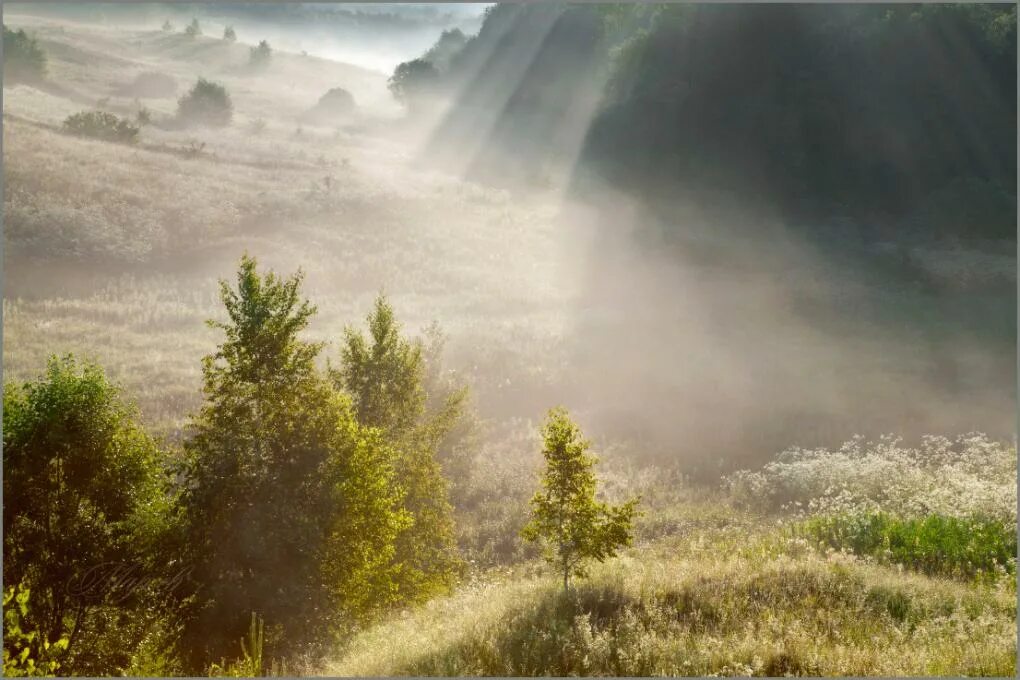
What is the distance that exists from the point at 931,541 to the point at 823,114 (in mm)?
57340

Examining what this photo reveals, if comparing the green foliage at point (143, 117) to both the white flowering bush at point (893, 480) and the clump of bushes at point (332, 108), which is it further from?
the white flowering bush at point (893, 480)

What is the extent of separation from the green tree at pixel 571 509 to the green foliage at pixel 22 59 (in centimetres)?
10305

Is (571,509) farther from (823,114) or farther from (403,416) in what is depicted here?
(823,114)

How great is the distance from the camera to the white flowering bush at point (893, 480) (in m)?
19.7

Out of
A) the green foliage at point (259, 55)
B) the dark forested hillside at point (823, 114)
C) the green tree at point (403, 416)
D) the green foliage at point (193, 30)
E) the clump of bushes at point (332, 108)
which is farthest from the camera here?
the green foliage at point (193, 30)

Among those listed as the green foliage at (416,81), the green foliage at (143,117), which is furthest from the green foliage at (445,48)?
the green foliage at (143,117)

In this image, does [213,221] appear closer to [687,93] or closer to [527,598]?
[687,93]

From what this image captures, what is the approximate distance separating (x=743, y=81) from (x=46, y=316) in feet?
203

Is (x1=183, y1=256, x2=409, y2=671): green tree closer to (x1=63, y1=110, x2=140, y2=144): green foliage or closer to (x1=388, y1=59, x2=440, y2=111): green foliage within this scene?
(x1=63, y1=110, x2=140, y2=144): green foliage

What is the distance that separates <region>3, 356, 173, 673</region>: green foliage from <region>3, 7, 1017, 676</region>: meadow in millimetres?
1639

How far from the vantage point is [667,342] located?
1758 inches

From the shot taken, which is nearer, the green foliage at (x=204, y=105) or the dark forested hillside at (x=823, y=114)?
the dark forested hillside at (x=823, y=114)

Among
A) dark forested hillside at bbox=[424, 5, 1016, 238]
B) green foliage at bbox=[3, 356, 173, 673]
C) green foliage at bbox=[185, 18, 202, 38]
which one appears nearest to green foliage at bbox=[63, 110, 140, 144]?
dark forested hillside at bbox=[424, 5, 1016, 238]

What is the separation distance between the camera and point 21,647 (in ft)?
39.5
